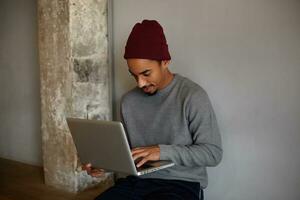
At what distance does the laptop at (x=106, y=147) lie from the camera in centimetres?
146

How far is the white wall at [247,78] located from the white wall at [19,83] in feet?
4.81

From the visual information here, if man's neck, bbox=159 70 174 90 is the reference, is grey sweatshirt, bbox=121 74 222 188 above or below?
below

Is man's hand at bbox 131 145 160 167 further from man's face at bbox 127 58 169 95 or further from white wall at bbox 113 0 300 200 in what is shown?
white wall at bbox 113 0 300 200

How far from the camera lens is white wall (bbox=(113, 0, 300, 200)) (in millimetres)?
1922

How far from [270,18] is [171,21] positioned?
607 mm

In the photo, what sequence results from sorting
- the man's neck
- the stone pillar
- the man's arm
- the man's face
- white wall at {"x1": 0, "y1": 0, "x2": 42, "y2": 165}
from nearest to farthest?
the man's arm
the man's face
the man's neck
the stone pillar
white wall at {"x1": 0, "y1": 0, "x2": 42, "y2": 165}

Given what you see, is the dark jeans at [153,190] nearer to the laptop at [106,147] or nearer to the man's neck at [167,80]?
the laptop at [106,147]

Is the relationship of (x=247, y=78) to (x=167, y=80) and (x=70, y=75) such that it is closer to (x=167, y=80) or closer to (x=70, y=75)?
(x=167, y=80)

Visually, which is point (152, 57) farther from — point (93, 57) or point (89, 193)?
point (89, 193)

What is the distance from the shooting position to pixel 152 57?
66.6 inches

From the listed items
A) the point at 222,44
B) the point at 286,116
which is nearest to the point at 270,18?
the point at 222,44

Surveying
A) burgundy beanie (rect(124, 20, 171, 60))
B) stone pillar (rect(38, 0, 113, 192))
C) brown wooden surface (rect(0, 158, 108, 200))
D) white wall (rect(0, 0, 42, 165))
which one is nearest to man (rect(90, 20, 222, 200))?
burgundy beanie (rect(124, 20, 171, 60))

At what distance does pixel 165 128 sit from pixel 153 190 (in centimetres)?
30

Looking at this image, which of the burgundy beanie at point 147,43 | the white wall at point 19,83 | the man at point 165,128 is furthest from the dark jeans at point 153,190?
the white wall at point 19,83
